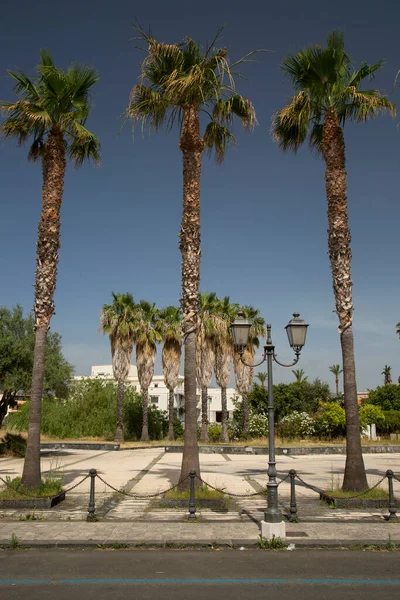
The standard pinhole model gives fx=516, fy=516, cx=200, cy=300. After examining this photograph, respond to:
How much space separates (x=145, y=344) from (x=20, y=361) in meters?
14.7

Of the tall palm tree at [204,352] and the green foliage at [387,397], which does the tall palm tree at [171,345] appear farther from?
the green foliage at [387,397]

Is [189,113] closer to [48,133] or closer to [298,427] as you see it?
[48,133]

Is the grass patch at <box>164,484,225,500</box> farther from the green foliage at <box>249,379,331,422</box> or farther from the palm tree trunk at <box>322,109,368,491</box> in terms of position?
the green foliage at <box>249,379,331,422</box>

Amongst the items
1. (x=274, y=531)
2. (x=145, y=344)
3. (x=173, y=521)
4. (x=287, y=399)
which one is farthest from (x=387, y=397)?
(x=274, y=531)

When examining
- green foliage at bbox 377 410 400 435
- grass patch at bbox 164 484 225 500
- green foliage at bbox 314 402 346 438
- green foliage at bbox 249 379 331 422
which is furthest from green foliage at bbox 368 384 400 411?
grass patch at bbox 164 484 225 500

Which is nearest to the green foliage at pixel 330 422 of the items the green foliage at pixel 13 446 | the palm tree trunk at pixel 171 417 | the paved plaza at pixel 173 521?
the palm tree trunk at pixel 171 417

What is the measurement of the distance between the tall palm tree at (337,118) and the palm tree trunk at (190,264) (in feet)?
9.06

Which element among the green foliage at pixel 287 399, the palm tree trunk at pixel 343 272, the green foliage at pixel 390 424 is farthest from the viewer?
the green foliage at pixel 287 399

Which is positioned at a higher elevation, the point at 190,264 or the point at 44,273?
the point at 190,264

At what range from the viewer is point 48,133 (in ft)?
46.6

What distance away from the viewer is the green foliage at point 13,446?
25828mm

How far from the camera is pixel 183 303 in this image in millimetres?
13117

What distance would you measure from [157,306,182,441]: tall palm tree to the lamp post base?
101 ft

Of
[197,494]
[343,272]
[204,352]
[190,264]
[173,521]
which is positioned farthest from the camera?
[204,352]
